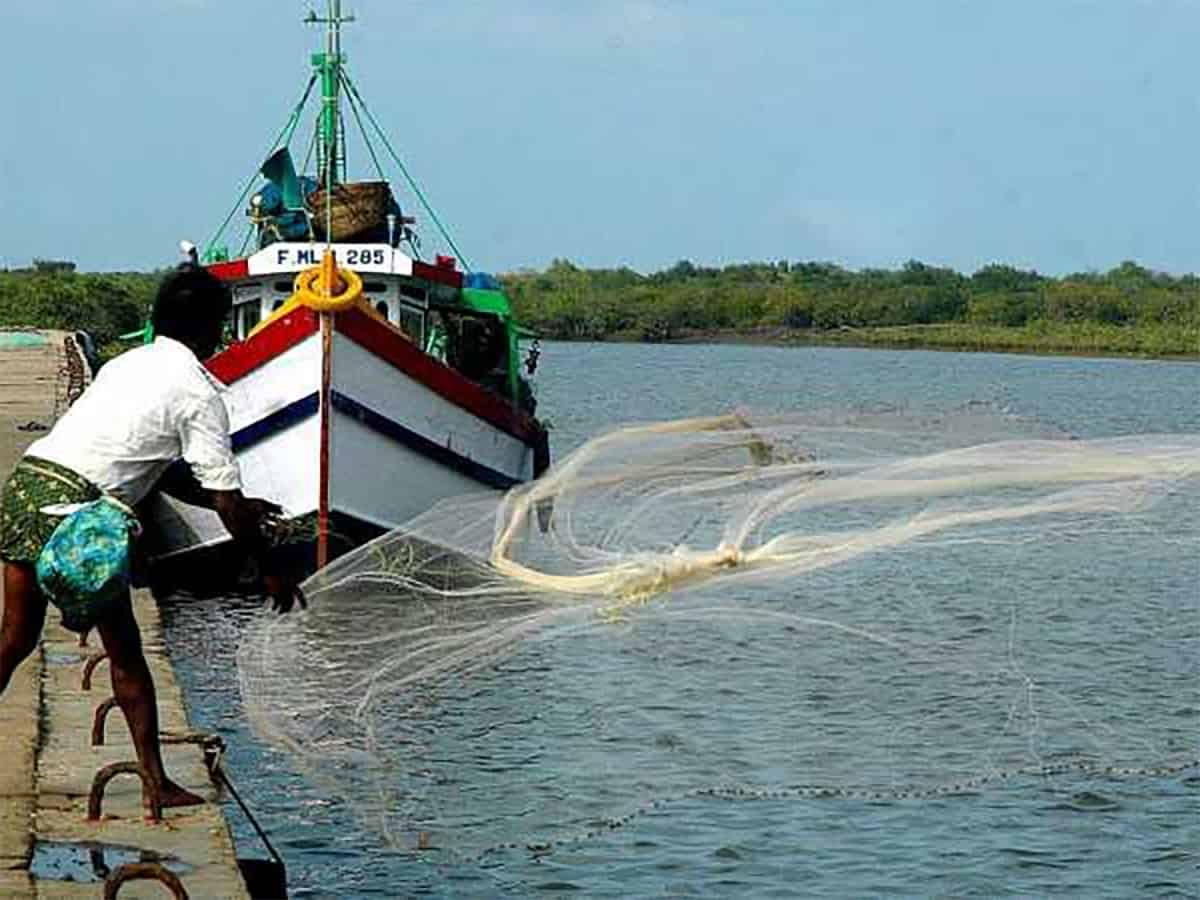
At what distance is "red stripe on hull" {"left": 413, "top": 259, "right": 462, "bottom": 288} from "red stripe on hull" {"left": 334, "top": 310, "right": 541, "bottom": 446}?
0.98 m

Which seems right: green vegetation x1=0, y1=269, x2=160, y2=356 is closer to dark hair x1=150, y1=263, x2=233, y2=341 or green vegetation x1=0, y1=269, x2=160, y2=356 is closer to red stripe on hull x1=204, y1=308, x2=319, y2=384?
red stripe on hull x1=204, y1=308, x2=319, y2=384

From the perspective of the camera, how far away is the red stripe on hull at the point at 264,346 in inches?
586

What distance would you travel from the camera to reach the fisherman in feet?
20.8

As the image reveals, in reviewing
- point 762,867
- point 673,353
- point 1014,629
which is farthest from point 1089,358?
point 762,867

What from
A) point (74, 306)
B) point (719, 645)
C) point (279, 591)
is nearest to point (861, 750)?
point (719, 645)

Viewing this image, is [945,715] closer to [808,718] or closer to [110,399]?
[808,718]

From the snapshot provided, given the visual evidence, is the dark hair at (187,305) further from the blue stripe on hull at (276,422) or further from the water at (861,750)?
the blue stripe on hull at (276,422)

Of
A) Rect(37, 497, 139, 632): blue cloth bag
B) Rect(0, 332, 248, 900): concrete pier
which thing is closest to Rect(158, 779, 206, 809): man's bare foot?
Rect(0, 332, 248, 900): concrete pier

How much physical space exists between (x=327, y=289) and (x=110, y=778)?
308 inches

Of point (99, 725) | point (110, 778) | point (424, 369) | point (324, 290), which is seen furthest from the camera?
point (424, 369)

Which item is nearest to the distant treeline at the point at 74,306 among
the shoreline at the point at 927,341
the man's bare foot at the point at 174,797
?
the shoreline at the point at 927,341

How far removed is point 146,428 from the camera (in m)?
6.33

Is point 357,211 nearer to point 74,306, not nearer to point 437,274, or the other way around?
point 437,274

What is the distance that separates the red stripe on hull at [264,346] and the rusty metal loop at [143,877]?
9074mm
